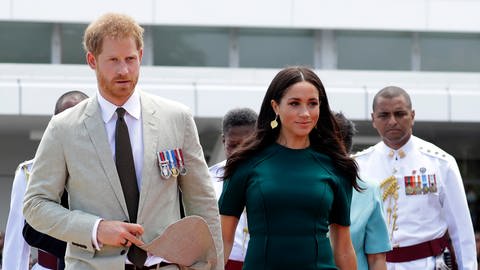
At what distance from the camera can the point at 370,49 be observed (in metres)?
22.3

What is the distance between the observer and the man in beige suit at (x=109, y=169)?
14.9 ft

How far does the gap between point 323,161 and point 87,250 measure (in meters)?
1.16

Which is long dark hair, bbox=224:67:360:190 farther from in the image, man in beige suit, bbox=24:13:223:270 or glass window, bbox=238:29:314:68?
glass window, bbox=238:29:314:68

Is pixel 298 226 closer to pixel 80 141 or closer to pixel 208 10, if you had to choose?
pixel 80 141

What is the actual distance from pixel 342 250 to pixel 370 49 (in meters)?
17.5

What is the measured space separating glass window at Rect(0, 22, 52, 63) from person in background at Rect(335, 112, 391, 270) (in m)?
16.0

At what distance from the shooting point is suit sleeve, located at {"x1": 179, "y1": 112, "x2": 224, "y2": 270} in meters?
4.76

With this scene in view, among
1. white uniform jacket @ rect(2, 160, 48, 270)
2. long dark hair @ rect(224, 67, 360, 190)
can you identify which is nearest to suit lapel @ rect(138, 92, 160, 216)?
long dark hair @ rect(224, 67, 360, 190)

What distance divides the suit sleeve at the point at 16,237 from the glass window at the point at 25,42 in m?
14.9

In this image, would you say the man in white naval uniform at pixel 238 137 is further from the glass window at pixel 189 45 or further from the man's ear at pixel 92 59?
the glass window at pixel 189 45

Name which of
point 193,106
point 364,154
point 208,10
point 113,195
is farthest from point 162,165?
point 208,10

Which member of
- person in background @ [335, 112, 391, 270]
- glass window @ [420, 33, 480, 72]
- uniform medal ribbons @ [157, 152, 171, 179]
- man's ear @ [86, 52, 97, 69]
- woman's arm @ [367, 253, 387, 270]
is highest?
glass window @ [420, 33, 480, 72]

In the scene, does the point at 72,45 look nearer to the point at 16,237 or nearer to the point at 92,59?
the point at 16,237

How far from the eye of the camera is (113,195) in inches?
179
